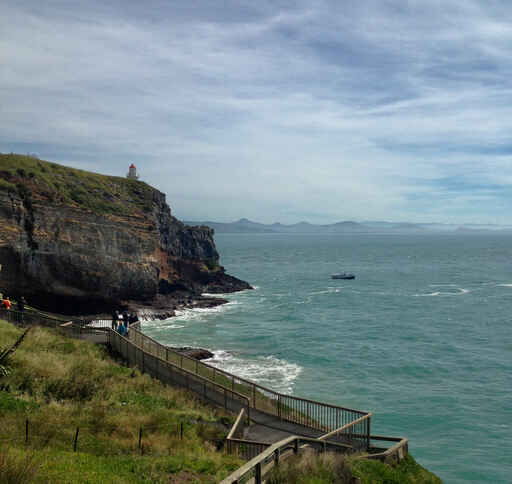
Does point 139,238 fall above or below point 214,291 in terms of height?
above

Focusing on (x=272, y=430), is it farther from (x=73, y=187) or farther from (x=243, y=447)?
(x=73, y=187)

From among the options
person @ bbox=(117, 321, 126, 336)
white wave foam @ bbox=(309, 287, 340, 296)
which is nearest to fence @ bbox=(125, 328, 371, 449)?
person @ bbox=(117, 321, 126, 336)

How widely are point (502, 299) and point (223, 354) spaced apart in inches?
1825

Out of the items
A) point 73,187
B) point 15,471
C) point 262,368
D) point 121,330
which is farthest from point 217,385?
point 73,187

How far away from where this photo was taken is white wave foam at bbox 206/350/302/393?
33.6 meters

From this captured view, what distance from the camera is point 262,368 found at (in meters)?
37.3

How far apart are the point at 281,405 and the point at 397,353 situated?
88.7 ft

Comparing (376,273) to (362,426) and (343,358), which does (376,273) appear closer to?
(343,358)

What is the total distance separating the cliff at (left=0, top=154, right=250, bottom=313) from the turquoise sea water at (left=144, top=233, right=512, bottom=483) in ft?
23.0

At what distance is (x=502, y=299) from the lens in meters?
68.8

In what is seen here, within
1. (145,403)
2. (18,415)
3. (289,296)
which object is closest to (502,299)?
(289,296)

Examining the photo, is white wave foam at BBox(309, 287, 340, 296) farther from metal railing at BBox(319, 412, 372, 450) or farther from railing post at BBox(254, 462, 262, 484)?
railing post at BBox(254, 462, 262, 484)

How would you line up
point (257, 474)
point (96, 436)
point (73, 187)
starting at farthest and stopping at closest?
1. point (73, 187)
2. point (96, 436)
3. point (257, 474)

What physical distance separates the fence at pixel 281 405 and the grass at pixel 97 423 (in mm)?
1490
